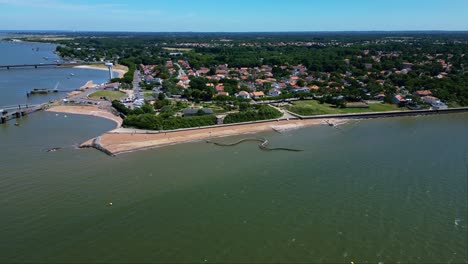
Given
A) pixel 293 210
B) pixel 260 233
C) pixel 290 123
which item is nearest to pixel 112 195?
pixel 260 233

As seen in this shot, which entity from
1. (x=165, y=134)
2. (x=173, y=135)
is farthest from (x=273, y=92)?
(x=165, y=134)

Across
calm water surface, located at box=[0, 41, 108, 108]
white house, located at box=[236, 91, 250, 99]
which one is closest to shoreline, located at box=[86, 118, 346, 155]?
white house, located at box=[236, 91, 250, 99]

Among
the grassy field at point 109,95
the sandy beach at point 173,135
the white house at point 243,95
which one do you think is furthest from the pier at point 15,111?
the white house at point 243,95

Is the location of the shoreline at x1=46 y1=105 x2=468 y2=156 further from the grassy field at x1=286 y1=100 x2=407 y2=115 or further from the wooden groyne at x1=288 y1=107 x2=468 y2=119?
the grassy field at x1=286 y1=100 x2=407 y2=115

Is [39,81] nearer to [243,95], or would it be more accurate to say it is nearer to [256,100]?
[243,95]

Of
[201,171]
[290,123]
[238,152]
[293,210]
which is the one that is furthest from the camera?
[290,123]

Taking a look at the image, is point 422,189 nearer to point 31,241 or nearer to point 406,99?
point 31,241
